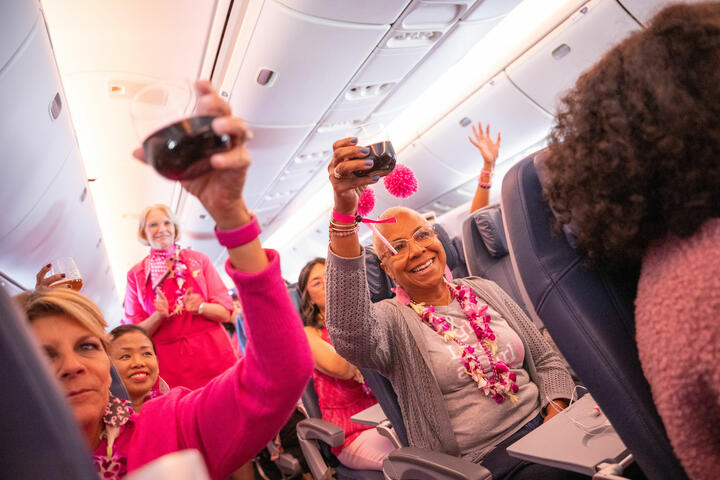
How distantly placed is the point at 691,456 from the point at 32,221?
4942mm

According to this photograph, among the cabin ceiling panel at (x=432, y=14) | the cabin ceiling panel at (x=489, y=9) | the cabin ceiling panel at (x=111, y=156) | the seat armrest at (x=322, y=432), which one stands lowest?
the seat armrest at (x=322, y=432)

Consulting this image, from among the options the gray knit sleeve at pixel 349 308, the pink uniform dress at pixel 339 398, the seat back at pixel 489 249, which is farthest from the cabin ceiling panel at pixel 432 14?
the gray knit sleeve at pixel 349 308

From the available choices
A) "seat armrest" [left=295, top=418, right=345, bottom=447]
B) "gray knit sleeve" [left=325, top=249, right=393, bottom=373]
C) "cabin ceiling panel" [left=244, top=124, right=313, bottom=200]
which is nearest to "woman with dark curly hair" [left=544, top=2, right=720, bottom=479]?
"gray knit sleeve" [left=325, top=249, right=393, bottom=373]

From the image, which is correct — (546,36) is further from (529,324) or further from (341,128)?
(529,324)

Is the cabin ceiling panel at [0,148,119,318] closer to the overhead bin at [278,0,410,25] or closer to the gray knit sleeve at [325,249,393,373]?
the overhead bin at [278,0,410,25]

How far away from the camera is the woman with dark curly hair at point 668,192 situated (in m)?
0.84

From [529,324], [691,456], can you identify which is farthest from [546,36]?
[691,456]

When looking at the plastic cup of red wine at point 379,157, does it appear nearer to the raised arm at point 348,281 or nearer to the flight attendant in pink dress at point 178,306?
the raised arm at point 348,281

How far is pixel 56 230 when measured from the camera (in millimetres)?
4957

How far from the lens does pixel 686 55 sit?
0.94 m

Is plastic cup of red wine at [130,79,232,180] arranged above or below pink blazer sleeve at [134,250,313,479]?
above

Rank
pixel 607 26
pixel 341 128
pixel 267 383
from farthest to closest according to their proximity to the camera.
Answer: pixel 341 128, pixel 607 26, pixel 267 383

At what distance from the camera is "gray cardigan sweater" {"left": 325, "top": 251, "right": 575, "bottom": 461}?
5.52 feet

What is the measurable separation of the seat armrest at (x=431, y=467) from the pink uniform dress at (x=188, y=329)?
1901 millimetres
